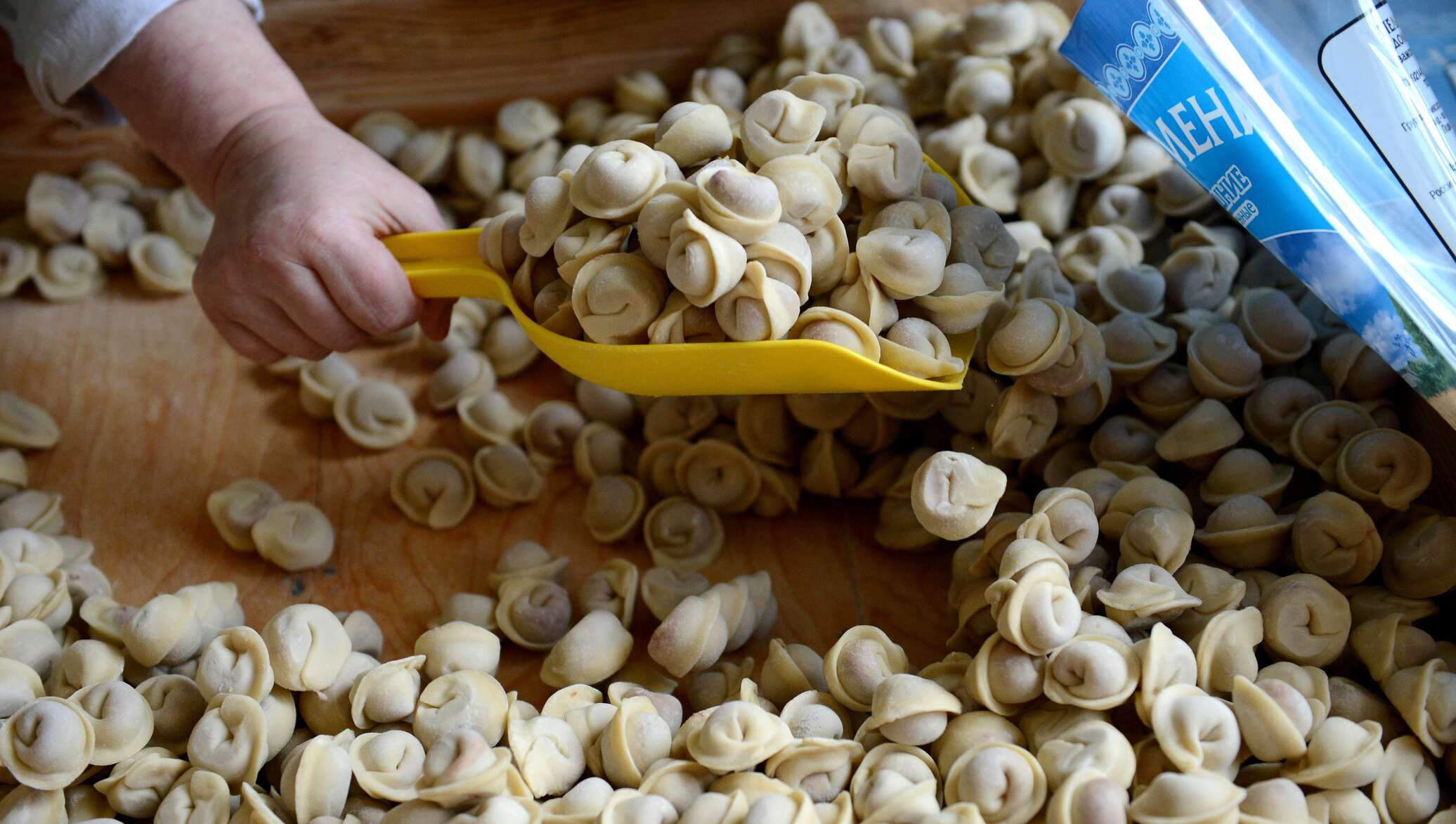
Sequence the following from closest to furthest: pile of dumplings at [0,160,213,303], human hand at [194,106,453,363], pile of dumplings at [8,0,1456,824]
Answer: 1. pile of dumplings at [8,0,1456,824]
2. human hand at [194,106,453,363]
3. pile of dumplings at [0,160,213,303]

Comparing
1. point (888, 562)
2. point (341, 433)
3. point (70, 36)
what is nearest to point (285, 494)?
point (341, 433)

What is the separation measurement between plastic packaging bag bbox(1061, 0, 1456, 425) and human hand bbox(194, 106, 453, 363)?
523 mm

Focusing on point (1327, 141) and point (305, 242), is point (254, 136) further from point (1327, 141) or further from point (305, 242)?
point (1327, 141)

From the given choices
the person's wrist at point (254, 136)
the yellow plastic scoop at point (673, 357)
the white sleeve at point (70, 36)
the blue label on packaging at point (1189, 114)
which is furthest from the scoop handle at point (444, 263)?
the blue label on packaging at point (1189, 114)

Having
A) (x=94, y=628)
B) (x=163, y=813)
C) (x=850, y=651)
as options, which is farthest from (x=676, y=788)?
(x=94, y=628)

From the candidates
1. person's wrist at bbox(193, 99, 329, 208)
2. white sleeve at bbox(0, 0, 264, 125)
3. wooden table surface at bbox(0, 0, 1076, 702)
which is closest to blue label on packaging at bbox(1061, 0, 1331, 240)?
wooden table surface at bbox(0, 0, 1076, 702)

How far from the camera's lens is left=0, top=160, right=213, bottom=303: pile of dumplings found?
1.13 m

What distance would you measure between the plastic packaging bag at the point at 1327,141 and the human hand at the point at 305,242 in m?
0.52

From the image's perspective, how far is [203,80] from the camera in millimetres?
953

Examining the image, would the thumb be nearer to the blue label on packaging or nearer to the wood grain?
the wood grain

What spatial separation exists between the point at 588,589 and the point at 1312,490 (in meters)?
0.52

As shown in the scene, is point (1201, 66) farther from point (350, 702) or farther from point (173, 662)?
point (173, 662)

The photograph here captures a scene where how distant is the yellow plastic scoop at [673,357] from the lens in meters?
0.75

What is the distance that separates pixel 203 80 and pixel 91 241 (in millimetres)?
283
